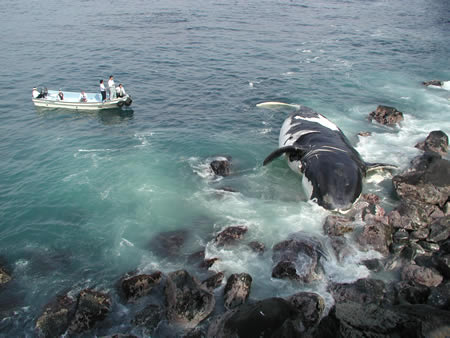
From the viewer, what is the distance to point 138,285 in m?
14.2

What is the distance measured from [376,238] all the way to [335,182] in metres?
2.99

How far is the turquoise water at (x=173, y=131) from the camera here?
16750mm

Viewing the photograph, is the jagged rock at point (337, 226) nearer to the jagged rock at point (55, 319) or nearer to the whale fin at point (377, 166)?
the whale fin at point (377, 166)

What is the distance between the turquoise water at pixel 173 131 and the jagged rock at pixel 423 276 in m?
1.73

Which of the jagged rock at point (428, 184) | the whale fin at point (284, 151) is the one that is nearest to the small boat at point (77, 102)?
the whale fin at point (284, 151)

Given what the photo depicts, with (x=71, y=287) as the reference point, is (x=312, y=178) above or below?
above

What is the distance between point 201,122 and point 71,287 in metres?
18.0

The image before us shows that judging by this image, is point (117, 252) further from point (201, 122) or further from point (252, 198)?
point (201, 122)

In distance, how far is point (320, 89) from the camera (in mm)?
36812

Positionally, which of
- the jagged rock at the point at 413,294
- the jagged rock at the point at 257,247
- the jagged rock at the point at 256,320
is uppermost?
the jagged rock at the point at 256,320

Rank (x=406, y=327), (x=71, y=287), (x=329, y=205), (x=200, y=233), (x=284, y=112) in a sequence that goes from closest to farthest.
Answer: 1. (x=406, y=327)
2. (x=71, y=287)
3. (x=329, y=205)
4. (x=200, y=233)
5. (x=284, y=112)

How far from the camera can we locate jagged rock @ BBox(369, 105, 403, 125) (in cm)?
2839

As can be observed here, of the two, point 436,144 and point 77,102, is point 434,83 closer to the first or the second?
point 436,144

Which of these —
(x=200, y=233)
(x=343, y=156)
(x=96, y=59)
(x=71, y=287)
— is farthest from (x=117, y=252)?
(x=96, y=59)
